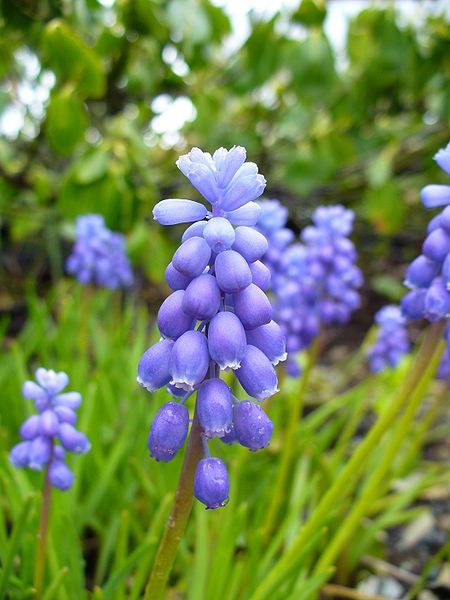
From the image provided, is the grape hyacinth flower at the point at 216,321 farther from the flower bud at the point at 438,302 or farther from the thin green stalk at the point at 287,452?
the thin green stalk at the point at 287,452

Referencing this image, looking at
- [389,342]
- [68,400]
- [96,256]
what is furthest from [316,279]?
[96,256]

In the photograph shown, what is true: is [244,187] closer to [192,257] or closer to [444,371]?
[192,257]

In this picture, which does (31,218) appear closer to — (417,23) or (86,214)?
(86,214)

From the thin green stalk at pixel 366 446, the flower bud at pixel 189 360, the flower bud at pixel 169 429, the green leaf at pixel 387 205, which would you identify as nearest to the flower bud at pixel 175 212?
the flower bud at pixel 189 360

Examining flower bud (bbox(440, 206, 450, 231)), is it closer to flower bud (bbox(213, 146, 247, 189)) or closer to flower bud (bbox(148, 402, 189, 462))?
flower bud (bbox(213, 146, 247, 189))

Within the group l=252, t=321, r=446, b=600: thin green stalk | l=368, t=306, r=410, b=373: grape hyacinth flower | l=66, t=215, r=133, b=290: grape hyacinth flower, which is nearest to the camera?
l=252, t=321, r=446, b=600: thin green stalk

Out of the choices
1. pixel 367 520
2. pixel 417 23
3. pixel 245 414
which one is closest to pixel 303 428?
pixel 367 520

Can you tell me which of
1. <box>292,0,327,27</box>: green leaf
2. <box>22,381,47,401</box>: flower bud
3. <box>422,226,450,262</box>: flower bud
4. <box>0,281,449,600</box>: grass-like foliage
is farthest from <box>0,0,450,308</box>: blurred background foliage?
<box>422,226,450,262</box>: flower bud
